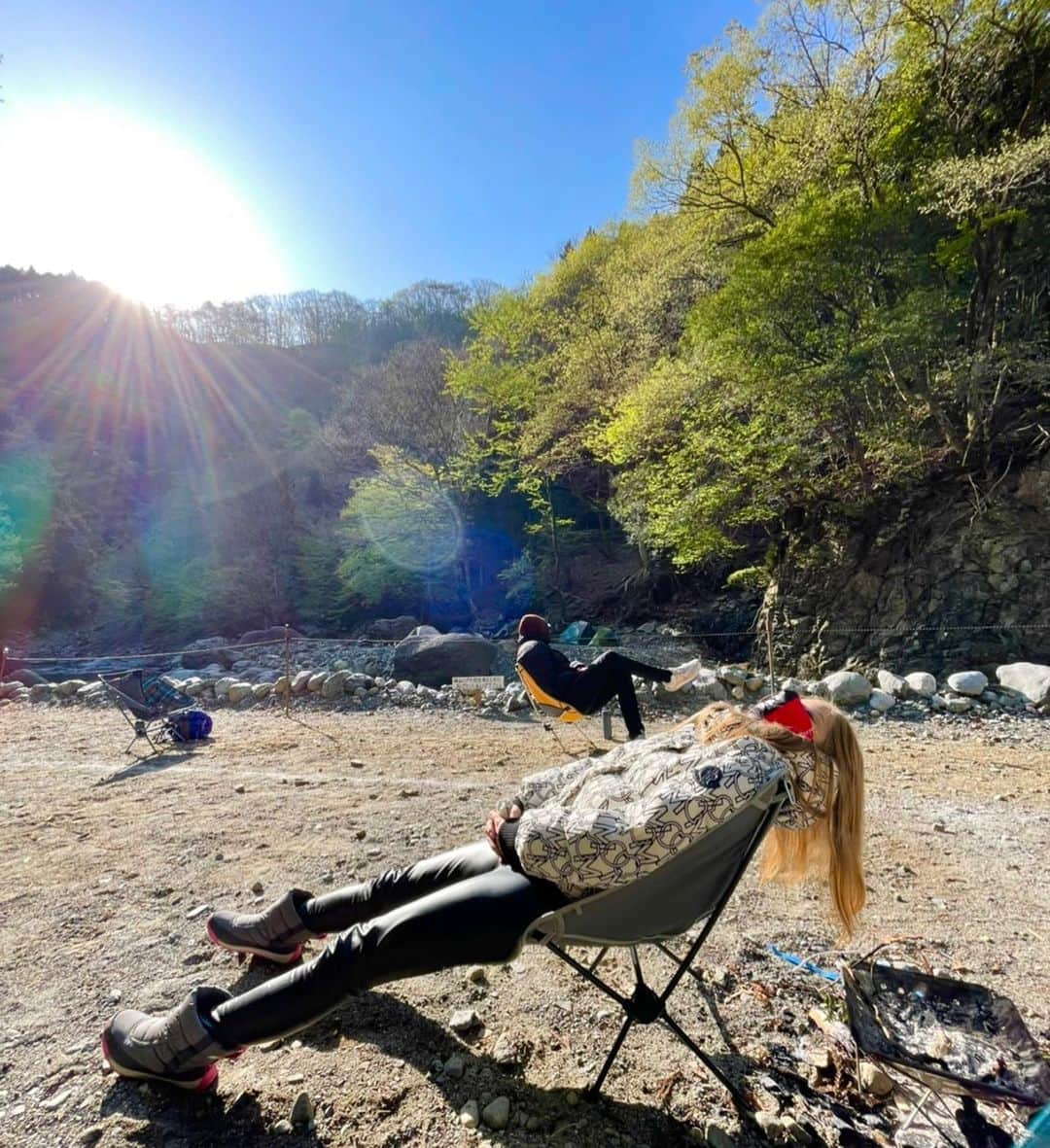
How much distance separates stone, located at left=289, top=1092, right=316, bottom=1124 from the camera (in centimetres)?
116

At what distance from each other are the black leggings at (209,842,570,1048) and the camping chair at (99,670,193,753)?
14.1 feet

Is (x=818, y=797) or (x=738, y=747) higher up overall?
(x=738, y=747)

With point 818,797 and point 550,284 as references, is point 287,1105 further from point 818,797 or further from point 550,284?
point 550,284

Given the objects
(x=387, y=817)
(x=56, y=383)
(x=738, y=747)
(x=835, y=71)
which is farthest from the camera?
(x=56, y=383)

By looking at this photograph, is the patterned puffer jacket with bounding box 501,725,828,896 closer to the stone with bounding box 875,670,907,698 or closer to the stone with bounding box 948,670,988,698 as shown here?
the stone with bounding box 875,670,907,698

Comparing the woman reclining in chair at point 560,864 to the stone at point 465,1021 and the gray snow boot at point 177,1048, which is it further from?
the stone at point 465,1021

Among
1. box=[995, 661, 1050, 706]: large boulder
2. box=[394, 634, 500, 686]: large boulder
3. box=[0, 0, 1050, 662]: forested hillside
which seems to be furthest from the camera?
box=[394, 634, 500, 686]: large boulder

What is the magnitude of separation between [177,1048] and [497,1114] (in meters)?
0.71

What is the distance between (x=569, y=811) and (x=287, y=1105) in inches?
35.8

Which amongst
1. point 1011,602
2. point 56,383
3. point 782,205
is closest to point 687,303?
point 782,205

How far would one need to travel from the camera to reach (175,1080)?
1187 millimetres

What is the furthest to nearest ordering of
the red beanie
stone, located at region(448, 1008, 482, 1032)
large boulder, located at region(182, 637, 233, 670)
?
large boulder, located at region(182, 637, 233, 670), the red beanie, stone, located at region(448, 1008, 482, 1032)

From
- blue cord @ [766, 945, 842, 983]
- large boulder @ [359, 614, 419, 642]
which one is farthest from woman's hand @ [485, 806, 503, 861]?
large boulder @ [359, 614, 419, 642]

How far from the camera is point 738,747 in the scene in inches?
46.3
